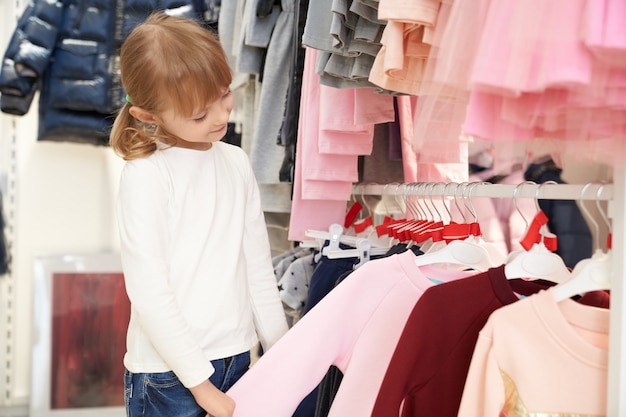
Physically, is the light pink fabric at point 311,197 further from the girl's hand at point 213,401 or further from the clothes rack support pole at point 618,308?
Answer: the clothes rack support pole at point 618,308

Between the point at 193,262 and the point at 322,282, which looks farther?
the point at 322,282

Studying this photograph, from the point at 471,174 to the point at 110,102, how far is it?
4.37 ft

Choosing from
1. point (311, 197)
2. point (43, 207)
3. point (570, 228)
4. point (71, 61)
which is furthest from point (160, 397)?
point (43, 207)

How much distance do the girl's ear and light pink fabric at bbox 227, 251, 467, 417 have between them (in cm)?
41

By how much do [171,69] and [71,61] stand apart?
165 cm

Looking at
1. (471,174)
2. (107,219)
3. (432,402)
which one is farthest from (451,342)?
(107,219)

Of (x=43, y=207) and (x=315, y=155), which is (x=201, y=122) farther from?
(x=43, y=207)

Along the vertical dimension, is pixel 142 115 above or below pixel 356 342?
above

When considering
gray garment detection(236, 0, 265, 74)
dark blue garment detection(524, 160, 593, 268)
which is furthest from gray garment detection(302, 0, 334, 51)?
dark blue garment detection(524, 160, 593, 268)

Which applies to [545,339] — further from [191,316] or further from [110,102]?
[110,102]

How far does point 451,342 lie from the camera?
3.00 ft

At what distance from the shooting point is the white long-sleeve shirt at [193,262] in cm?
105

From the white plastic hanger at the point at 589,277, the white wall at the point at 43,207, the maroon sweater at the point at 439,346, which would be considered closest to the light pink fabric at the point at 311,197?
the maroon sweater at the point at 439,346

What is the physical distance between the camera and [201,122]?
1102 mm
